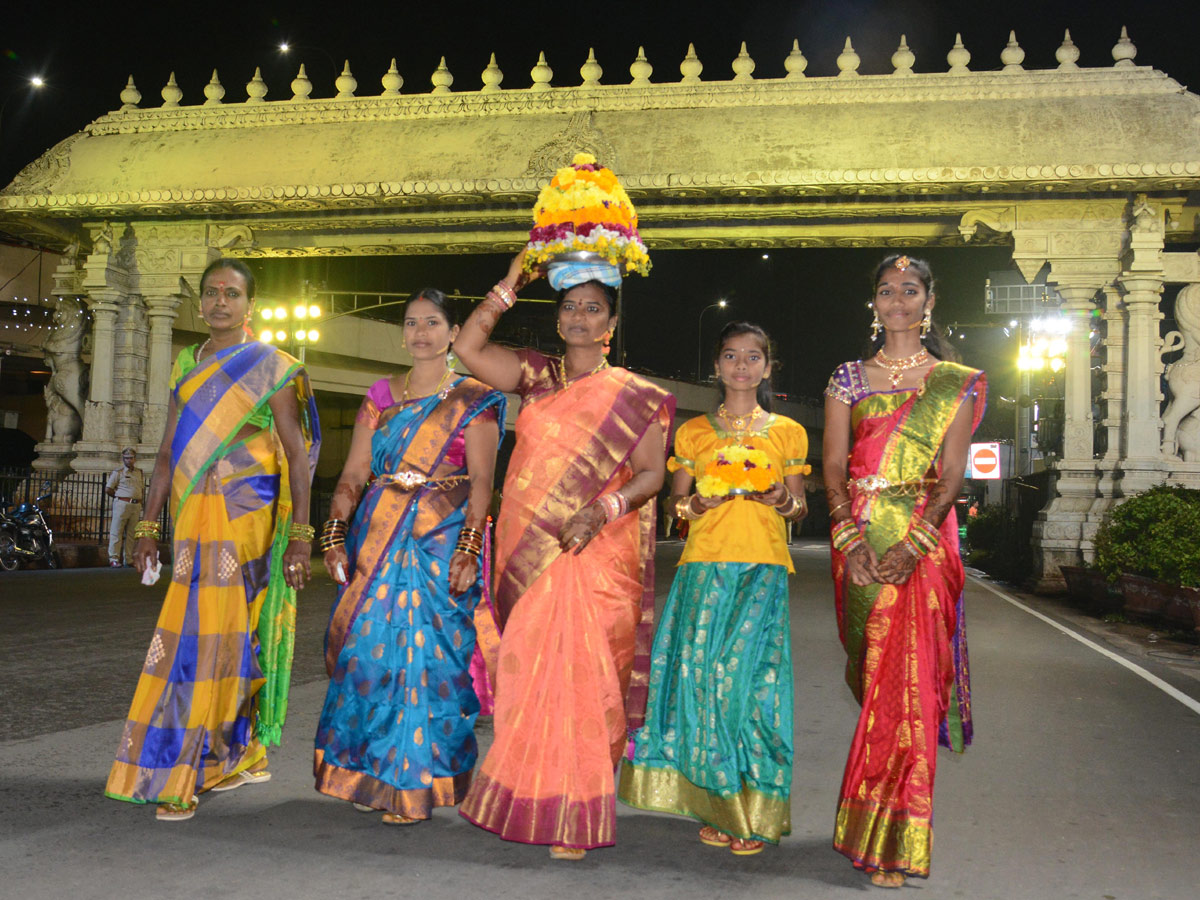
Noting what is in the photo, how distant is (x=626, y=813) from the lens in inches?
171

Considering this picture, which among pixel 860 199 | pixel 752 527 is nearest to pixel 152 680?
pixel 752 527

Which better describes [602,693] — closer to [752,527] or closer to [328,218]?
[752,527]

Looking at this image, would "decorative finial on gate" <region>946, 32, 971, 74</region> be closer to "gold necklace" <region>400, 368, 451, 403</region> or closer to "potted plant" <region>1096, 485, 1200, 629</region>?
"potted plant" <region>1096, 485, 1200, 629</region>

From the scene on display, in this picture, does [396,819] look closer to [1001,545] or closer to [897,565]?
[897,565]

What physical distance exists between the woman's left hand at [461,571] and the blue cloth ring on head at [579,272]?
1.04m

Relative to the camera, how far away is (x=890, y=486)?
390 centimetres

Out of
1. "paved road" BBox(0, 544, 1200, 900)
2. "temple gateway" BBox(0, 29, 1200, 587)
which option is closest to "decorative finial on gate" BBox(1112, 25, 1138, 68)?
"temple gateway" BBox(0, 29, 1200, 587)

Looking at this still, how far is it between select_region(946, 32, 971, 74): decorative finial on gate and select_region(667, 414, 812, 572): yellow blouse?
12.0m

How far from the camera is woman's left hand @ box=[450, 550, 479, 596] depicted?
4.18 meters

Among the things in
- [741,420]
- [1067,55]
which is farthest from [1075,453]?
[741,420]

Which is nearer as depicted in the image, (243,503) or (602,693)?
(602,693)

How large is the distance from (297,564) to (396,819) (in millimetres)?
1109

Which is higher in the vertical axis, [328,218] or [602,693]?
[328,218]

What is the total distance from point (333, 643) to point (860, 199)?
11.5 m
